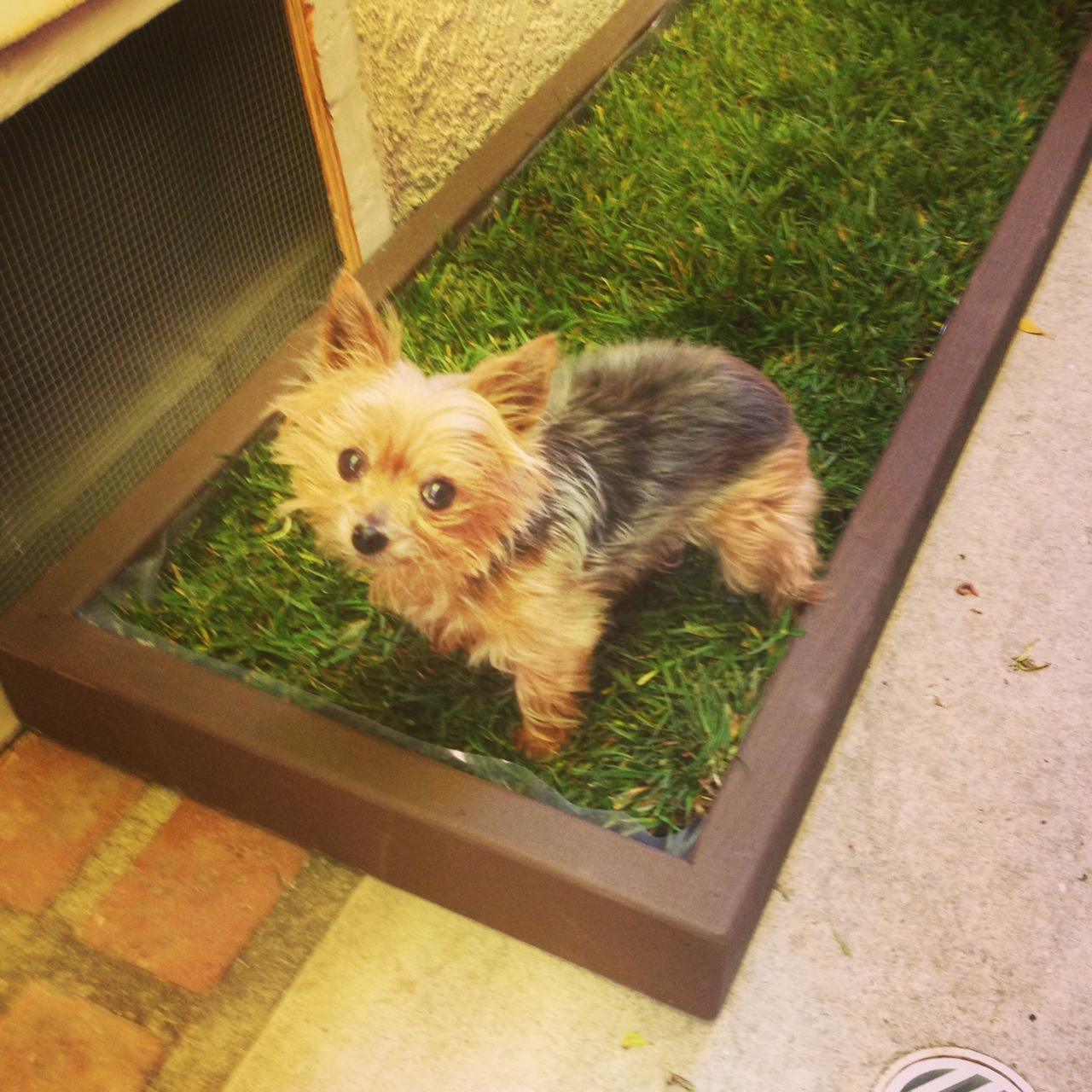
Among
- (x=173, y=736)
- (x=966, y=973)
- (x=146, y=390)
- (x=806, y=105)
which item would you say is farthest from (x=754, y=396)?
(x=806, y=105)

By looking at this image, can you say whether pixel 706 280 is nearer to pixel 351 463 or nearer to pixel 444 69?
pixel 444 69

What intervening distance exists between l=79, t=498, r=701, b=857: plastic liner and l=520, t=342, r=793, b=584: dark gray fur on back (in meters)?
0.31

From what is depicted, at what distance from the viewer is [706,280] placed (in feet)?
7.31

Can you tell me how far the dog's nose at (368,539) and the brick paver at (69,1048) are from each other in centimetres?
84

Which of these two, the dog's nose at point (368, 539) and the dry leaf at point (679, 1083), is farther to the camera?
the dry leaf at point (679, 1083)

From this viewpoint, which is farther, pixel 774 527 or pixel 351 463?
pixel 774 527

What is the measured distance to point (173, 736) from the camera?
62.9 inches

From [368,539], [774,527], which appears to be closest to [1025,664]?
[774,527]

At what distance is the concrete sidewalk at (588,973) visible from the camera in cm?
147

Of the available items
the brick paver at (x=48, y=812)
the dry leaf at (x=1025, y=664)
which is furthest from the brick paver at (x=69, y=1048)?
the dry leaf at (x=1025, y=664)

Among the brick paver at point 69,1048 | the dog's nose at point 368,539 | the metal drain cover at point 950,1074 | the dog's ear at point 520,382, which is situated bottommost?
the metal drain cover at point 950,1074

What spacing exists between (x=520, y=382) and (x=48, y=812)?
112 cm

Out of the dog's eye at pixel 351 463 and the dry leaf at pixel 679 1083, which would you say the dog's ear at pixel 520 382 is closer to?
the dog's eye at pixel 351 463

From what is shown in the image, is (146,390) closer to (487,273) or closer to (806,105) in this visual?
(487,273)
